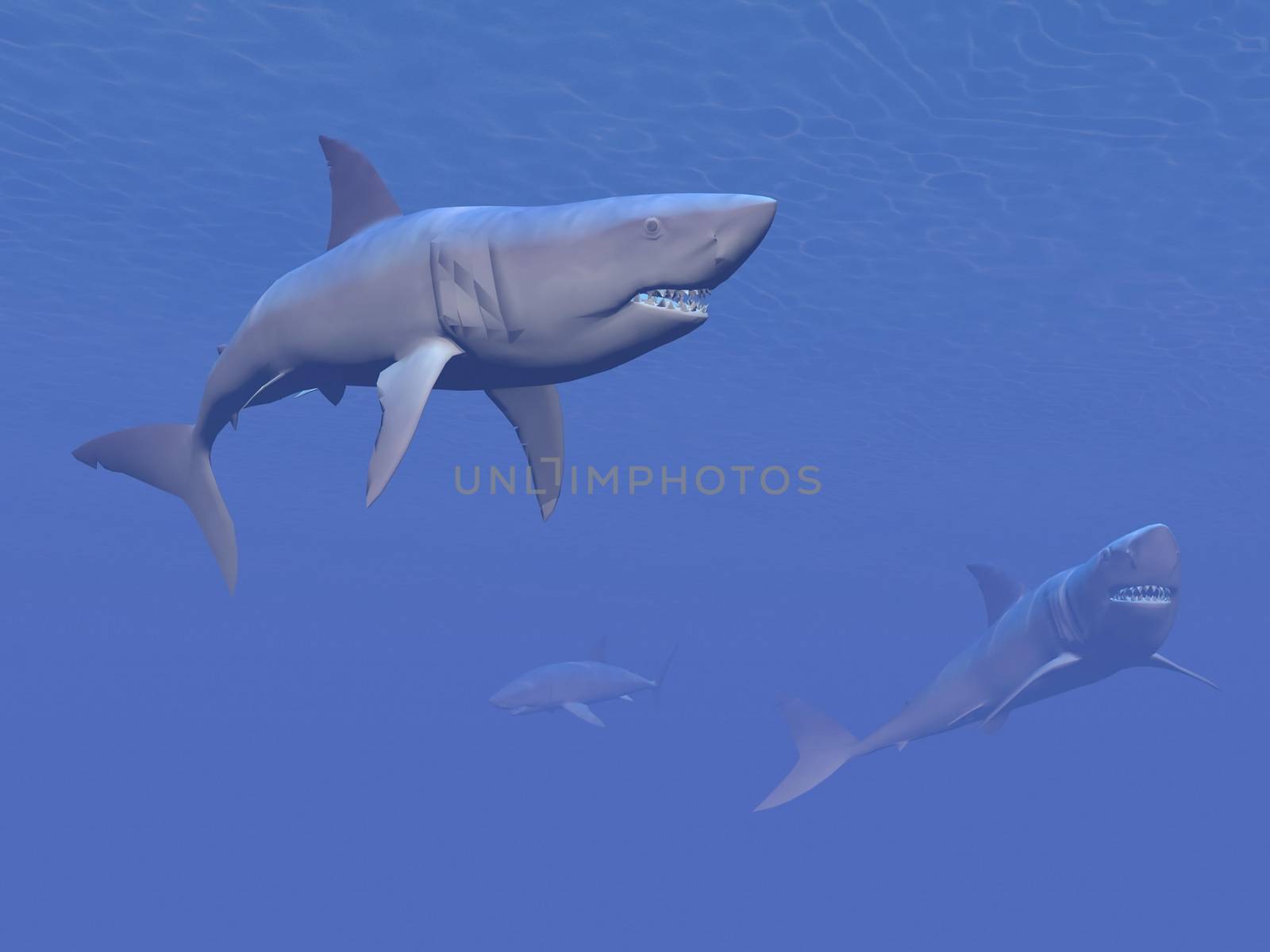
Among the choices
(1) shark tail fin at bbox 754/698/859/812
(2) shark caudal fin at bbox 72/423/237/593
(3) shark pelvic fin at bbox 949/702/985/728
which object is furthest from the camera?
(1) shark tail fin at bbox 754/698/859/812

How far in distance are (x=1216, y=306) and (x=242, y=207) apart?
48.4 feet

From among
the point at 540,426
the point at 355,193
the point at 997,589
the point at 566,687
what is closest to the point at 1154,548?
the point at 997,589

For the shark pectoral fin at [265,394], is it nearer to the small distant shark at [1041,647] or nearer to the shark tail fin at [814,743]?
the small distant shark at [1041,647]

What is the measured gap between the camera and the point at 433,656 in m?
114

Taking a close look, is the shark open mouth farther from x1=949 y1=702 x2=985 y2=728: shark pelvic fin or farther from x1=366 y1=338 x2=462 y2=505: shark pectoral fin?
x1=366 y1=338 x2=462 y2=505: shark pectoral fin

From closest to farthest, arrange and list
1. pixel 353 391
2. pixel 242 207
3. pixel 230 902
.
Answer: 1. pixel 242 207
2. pixel 353 391
3. pixel 230 902

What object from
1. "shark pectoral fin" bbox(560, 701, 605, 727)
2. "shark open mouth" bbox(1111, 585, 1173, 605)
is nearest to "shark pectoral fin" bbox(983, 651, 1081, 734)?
"shark open mouth" bbox(1111, 585, 1173, 605)

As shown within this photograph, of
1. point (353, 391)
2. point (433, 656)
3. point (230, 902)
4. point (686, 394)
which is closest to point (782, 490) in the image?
point (686, 394)

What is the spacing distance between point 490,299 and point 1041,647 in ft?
30.6

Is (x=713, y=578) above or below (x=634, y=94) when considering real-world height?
below

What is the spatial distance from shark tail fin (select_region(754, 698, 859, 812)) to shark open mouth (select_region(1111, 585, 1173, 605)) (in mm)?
4432

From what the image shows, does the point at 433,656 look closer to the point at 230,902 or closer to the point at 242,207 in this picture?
the point at 230,902

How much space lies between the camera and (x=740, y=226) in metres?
2.89

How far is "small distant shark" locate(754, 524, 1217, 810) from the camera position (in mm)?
9523
